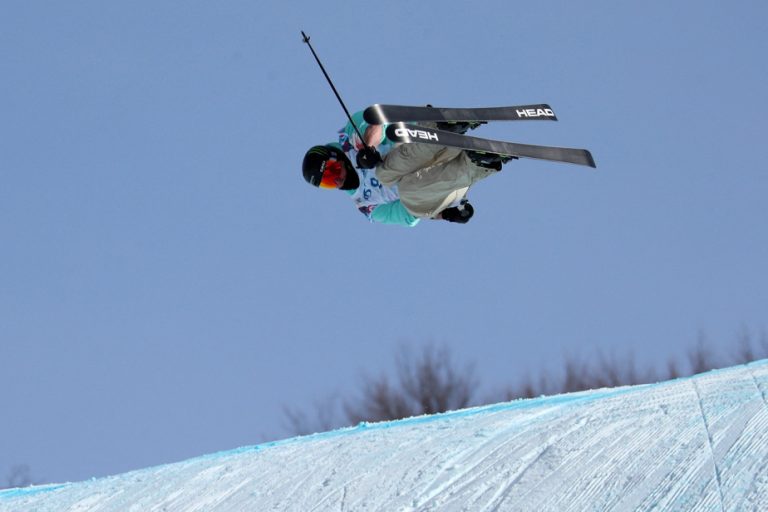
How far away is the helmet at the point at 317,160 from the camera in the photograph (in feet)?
20.6

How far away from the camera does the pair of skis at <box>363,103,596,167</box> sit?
18.7 ft

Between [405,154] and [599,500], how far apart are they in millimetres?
2803

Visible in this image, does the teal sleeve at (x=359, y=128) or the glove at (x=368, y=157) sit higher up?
the teal sleeve at (x=359, y=128)

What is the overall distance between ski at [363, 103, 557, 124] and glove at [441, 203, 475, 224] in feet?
1.80

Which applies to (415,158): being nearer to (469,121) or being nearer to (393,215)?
(469,121)

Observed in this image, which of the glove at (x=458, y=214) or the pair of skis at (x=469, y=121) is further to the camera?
the glove at (x=458, y=214)

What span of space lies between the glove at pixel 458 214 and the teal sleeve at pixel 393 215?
21cm

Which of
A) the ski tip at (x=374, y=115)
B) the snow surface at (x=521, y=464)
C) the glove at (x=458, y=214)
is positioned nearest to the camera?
the snow surface at (x=521, y=464)

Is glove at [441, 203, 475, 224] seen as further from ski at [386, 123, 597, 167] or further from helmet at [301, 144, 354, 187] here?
helmet at [301, 144, 354, 187]

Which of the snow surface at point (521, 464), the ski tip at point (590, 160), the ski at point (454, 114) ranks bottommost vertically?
the snow surface at point (521, 464)

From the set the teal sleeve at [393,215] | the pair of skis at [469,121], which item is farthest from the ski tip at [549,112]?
the teal sleeve at [393,215]

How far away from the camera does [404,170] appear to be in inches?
242

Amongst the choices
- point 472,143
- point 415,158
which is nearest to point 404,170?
point 415,158

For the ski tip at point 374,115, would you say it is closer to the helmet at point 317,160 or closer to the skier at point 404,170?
the skier at point 404,170
